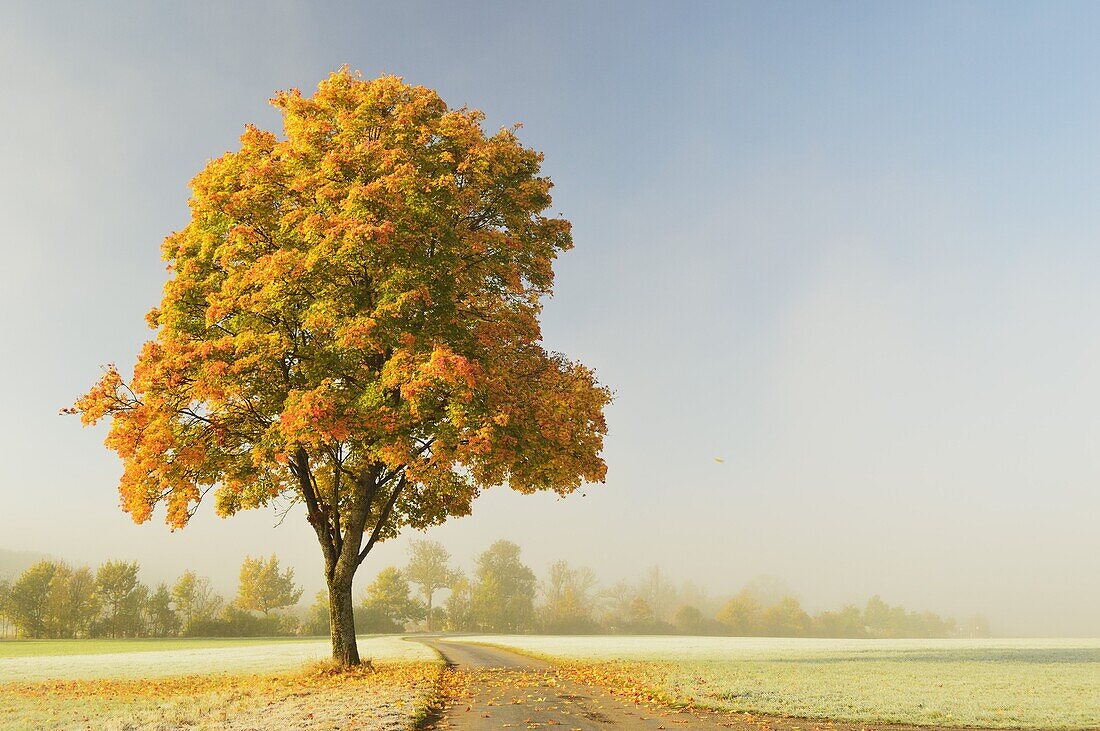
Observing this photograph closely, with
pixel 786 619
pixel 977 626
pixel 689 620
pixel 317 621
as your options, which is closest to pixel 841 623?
pixel 786 619

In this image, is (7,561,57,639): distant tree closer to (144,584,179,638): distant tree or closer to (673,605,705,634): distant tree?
(144,584,179,638): distant tree

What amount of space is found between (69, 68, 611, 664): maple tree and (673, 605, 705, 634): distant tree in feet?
372

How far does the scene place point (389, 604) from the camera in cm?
11300

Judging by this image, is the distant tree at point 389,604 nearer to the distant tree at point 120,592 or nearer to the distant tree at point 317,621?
the distant tree at point 317,621

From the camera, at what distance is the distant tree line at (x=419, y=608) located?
96.1 meters

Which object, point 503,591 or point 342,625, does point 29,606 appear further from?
point 342,625

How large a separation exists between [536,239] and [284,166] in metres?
9.69

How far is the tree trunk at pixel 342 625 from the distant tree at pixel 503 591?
322 ft

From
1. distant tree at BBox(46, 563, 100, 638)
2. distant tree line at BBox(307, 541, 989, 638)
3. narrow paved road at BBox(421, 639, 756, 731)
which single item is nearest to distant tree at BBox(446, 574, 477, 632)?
distant tree line at BBox(307, 541, 989, 638)

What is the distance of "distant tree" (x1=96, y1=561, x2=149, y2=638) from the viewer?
9756 centimetres

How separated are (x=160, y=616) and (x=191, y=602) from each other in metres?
9.08

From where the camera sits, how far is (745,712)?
15594 mm

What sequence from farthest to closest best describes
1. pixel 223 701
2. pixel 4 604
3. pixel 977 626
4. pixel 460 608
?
pixel 977 626, pixel 460 608, pixel 4 604, pixel 223 701

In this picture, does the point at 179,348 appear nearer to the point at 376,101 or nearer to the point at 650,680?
the point at 376,101
